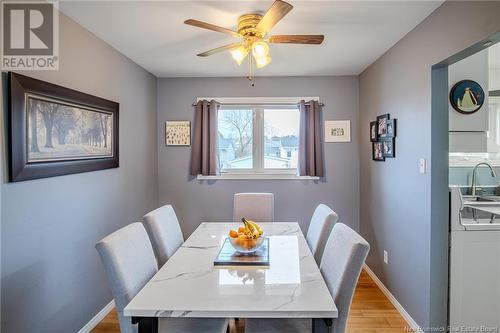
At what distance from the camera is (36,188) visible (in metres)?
1.85

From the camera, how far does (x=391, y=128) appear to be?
277 cm

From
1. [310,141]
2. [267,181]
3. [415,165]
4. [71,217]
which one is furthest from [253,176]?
[71,217]

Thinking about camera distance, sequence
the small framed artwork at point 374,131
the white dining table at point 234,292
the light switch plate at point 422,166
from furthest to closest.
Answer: the small framed artwork at point 374,131 → the light switch plate at point 422,166 → the white dining table at point 234,292

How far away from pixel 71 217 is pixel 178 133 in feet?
6.23

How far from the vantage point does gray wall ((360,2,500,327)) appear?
187 cm

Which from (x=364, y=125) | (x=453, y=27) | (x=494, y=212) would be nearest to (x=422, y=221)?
(x=494, y=212)

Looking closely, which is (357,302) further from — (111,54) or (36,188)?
(111,54)

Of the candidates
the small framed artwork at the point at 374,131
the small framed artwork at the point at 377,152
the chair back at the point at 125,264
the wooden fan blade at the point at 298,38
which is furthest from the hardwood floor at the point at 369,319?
the wooden fan blade at the point at 298,38

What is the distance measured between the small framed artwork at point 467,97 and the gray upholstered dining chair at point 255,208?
1.72 m

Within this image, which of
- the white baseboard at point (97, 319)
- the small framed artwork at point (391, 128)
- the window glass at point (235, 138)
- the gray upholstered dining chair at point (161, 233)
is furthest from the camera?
the window glass at point (235, 138)

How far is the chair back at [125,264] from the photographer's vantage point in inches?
57.4

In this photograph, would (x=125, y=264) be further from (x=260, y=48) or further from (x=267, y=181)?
(x=267, y=181)

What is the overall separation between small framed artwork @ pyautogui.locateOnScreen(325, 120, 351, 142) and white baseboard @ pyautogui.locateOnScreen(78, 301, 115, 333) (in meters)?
3.02

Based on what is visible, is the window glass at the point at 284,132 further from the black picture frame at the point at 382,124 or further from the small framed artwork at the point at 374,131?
the black picture frame at the point at 382,124
